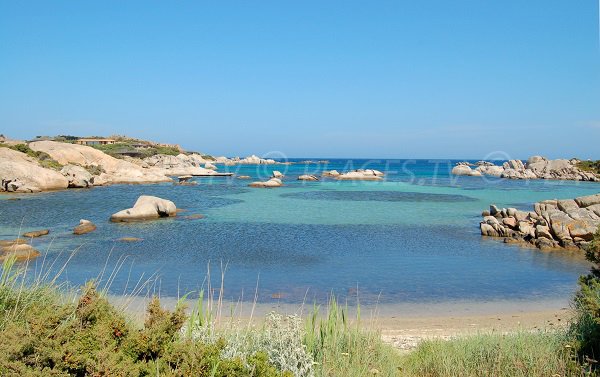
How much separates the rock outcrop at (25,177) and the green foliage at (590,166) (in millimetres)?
78644

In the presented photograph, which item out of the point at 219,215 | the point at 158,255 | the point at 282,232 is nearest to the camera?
the point at 158,255

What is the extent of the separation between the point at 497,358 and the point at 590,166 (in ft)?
300

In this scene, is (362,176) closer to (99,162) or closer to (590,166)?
(590,166)

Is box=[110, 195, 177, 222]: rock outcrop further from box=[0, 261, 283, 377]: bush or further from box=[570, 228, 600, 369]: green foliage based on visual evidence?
box=[570, 228, 600, 369]: green foliage

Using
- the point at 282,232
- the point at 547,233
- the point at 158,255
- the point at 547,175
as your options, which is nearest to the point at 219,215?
the point at 282,232

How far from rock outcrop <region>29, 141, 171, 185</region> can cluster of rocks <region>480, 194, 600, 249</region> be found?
4755cm

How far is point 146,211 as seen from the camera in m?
28.8

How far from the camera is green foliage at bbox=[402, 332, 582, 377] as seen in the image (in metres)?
6.14

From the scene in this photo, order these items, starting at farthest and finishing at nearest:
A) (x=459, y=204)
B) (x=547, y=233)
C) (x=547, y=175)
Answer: (x=547, y=175) < (x=459, y=204) < (x=547, y=233)

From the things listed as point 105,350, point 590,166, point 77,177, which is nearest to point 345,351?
point 105,350

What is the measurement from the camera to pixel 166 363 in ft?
13.8

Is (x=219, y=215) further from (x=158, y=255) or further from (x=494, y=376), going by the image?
(x=494, y=376)

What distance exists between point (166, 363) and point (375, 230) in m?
23.3

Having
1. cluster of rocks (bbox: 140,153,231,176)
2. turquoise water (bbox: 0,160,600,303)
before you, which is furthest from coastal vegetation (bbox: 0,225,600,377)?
cluster of rocks (bbox: 140,153,231,176)
